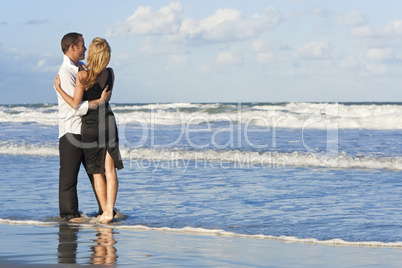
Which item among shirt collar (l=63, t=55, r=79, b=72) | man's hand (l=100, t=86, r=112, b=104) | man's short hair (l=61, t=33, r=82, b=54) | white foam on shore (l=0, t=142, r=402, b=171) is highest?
man's short hair (l=61, t=33, r=82, b=54)

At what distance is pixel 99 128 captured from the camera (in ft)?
18.9

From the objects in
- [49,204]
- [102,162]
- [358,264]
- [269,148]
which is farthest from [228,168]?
[358,264]

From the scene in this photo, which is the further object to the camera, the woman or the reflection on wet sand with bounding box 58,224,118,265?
the woman

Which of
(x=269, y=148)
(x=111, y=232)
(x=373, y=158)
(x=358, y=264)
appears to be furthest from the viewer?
(x=269, y=148)

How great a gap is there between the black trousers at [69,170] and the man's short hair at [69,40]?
0.87 metres

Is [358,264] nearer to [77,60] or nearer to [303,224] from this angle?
[303,224]

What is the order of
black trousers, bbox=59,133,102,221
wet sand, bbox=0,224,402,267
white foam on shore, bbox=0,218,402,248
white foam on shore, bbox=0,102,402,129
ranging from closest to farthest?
wet sand, bbox=0,224,402,267
white foam on shore, bbox=0,218,402,248
black trousers, bbox=59,133,102,221
white foam on shore, bbox=0,102,402,129

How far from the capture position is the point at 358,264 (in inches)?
159

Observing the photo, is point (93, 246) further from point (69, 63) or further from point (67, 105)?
point (69, 63)

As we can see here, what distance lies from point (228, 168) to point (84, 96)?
5.54 metres

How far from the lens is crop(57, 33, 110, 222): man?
5.68 metres

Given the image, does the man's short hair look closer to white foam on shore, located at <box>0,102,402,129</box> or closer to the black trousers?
the black trousers

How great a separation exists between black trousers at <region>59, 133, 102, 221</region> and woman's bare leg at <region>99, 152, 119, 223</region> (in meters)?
0.28

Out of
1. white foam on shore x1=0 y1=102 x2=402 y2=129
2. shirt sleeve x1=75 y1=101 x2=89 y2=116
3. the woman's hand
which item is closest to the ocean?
shirt sleeve x1=75 y1=101 x2=89 y2=116
